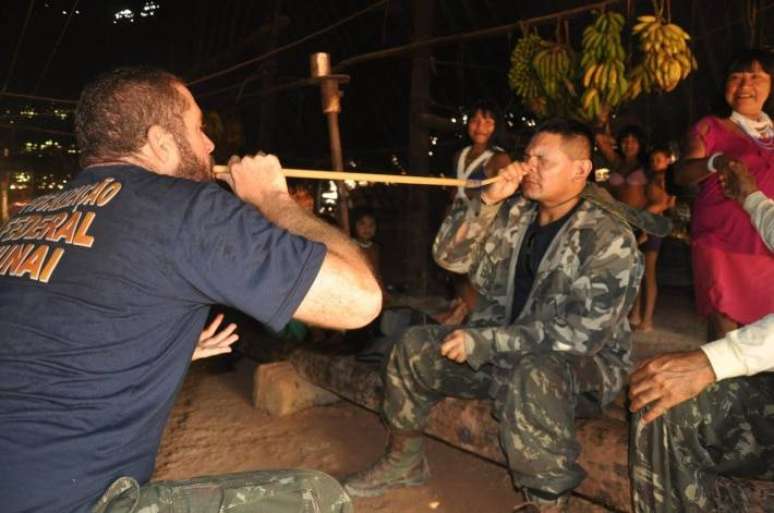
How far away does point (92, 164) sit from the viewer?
1.62m

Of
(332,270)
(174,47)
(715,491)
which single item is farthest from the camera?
(174,47)

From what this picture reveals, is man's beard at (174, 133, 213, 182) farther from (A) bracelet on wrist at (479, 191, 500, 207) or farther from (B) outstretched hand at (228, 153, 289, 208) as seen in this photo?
(A) bracelet on wrist at (479, 191, 500, 207)

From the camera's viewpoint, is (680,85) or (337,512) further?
(680,85)

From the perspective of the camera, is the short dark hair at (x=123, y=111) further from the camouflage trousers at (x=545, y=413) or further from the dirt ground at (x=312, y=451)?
the dirt ground at (x=312, y=451)

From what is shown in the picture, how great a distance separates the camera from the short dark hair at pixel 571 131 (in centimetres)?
291

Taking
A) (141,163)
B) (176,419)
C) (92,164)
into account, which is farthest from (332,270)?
(176,419)

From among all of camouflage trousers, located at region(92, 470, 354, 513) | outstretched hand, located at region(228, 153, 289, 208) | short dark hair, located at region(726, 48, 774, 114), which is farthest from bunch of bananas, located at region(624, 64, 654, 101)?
camouflage trousers, located at region(92, 470, 354, 513)

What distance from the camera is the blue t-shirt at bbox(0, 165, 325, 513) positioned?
127cm

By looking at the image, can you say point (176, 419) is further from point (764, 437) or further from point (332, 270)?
point (764, 437)

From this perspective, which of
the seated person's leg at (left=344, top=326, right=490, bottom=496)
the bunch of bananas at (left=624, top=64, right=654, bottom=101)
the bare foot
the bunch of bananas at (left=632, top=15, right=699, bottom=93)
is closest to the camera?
the seated person's leg at (left=344, top=326, right=490, bottom=496)

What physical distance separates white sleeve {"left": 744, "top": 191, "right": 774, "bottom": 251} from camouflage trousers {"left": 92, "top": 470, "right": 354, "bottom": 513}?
1978 millimetres

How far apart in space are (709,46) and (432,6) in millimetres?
2901

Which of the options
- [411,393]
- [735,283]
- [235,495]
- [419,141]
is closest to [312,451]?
[411,393]

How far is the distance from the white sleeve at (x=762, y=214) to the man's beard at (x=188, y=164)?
7.12ft
